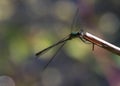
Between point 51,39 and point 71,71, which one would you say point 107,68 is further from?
point 51,39

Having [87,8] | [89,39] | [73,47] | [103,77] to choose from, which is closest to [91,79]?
[103,77]

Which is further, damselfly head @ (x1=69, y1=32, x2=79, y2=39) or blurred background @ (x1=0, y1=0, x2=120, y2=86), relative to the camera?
blurred background @ (x1=0, y1=0, x2=120, y2=86)

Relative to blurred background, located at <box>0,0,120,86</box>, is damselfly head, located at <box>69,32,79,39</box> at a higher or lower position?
higher

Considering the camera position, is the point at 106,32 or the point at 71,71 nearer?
the point at 71,71

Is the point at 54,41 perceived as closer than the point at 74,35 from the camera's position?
No

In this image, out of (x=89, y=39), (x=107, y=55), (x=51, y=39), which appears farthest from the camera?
(x=107, y=55)

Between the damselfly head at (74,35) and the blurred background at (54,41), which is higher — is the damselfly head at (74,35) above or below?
above

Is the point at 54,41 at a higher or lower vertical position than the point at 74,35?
lower

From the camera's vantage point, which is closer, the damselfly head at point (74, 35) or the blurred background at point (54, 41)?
the damselfly head at point (74, 35)
